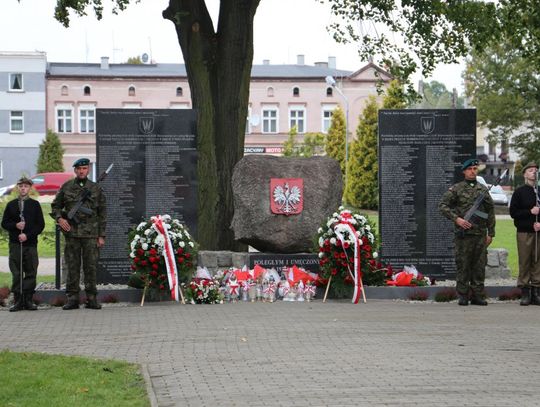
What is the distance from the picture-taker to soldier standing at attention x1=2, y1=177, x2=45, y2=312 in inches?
654

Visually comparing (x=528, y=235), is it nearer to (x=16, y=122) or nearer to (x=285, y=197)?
(x=285, y=197)

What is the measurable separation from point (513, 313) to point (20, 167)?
72.7 m

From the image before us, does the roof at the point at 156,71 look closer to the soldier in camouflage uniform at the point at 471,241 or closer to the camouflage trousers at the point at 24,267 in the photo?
the camouflage trousers at the point at 24,267

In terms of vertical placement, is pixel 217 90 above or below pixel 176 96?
below

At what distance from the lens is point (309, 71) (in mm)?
90188

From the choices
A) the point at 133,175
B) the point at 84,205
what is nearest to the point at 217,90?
the point at 133,175

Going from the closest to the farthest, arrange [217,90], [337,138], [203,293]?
[203,293] → [217,90] → [337,138]

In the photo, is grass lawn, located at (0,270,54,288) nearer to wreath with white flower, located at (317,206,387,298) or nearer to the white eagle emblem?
the white eagle emblem

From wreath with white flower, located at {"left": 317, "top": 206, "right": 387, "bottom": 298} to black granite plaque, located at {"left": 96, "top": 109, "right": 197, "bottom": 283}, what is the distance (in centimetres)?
266

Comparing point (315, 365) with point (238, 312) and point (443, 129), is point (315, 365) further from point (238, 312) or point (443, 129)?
point (443, 129)

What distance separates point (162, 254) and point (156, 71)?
233 feet

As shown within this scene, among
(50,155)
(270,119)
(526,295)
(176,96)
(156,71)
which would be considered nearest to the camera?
(526,295)

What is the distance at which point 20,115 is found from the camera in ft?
280

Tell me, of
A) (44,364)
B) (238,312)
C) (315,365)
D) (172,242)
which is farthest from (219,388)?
(172,242)
